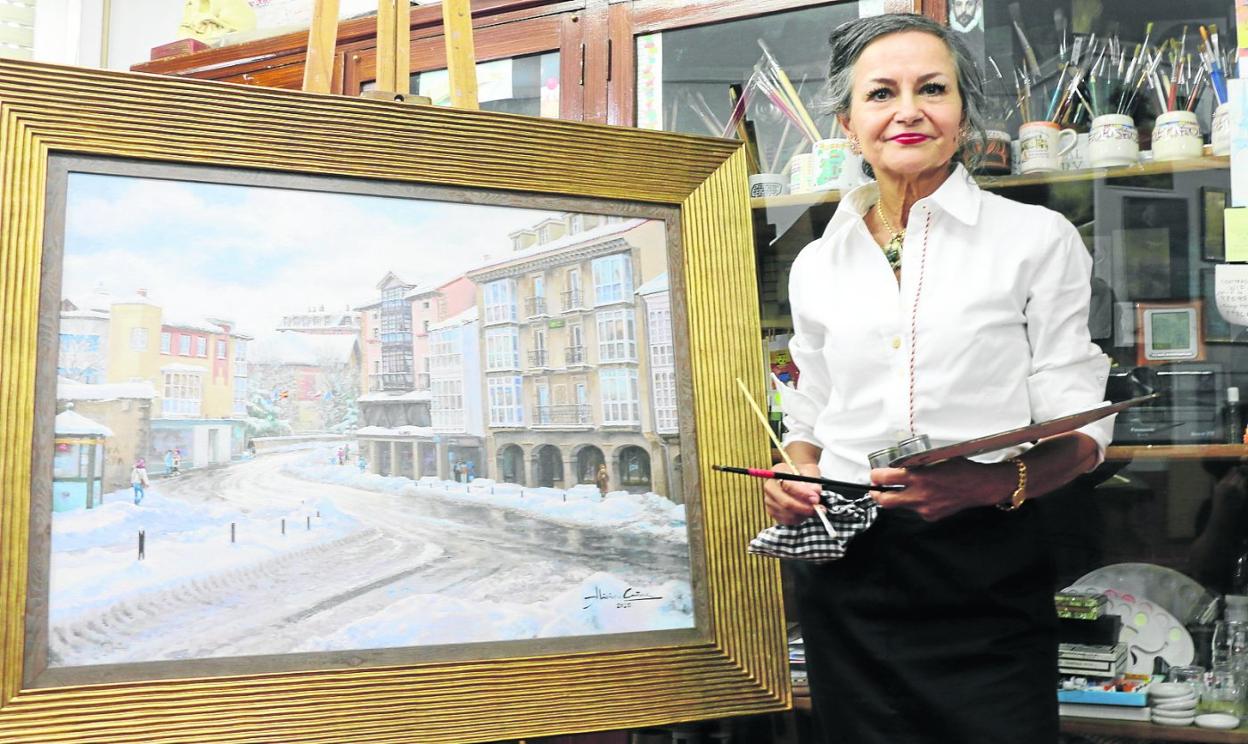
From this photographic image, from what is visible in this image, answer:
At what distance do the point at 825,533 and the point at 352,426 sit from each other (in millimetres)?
584

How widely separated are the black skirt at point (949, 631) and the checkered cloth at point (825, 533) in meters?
0.03

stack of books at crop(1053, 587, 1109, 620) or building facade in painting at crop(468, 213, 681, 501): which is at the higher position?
building facade in painting at crop(468, 213, 681, 501)

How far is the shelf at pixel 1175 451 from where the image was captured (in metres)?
A: 1.50

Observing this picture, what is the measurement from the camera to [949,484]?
111 cm

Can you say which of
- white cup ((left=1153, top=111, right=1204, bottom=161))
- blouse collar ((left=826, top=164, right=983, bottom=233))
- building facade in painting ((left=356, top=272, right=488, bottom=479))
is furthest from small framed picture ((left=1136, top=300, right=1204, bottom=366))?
building facade in painting ((left=356, top=272, right=488, bottom=479))

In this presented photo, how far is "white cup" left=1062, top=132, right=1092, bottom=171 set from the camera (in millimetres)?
1612

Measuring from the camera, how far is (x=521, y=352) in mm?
1333

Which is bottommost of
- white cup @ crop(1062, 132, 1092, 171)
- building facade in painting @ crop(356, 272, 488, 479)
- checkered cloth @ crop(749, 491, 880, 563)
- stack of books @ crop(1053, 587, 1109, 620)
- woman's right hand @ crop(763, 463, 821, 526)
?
stack of books @ crop(1053, 587, 1109, 620)

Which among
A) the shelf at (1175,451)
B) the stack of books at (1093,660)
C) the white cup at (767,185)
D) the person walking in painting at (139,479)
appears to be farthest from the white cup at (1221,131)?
the person walking in painting at (139,479)

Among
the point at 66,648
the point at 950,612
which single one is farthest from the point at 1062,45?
the point at 66,648

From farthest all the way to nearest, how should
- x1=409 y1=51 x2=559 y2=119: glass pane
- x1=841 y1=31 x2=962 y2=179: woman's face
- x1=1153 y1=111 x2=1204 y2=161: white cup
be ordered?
x1=409 y1=51 x2=559 y2=119: glass pane, x1=1153 y1=111 x2=1204 y2=161: white cup, x1=841 y1=31 x2=962 y2=179: woman's face

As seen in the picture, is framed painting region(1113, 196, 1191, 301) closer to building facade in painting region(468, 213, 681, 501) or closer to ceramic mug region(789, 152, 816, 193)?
ceramic mug region(789, 152, 816, 193)

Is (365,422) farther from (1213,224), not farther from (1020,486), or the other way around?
(1213,224)
